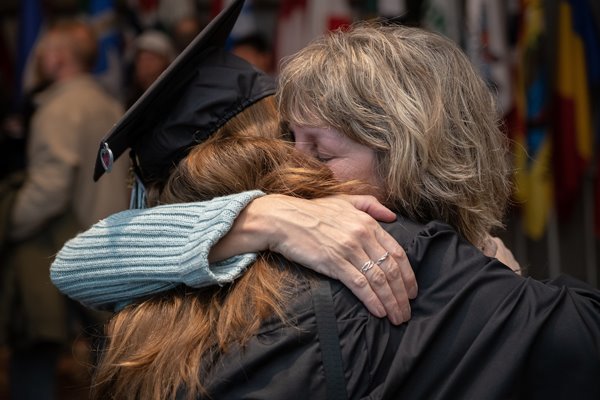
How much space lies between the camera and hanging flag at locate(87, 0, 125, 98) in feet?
19.0

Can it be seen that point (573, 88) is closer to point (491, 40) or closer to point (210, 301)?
point (491, 40)

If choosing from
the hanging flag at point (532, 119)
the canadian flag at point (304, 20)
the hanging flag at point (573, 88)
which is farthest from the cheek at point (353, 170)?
the canadian flag at point (304, 20)

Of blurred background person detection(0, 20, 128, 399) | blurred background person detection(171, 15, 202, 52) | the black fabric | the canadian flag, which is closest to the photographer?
the black fabric

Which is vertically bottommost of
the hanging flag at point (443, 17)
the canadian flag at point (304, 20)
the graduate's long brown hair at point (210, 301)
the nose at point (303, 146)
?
the canadian flag at point (304, 20)

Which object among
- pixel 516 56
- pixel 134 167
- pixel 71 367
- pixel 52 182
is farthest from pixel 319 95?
pixel 71 367

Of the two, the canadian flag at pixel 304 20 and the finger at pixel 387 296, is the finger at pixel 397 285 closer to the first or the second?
the finger at pixel 387 296

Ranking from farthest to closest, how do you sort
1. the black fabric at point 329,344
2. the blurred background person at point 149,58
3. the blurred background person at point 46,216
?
the blurred background person at point 149,58
the blurred background person at point 46,216
the black fabric at point 329,344

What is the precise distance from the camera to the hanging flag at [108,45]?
5777 mm

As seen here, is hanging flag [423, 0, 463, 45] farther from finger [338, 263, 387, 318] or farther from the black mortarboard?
finger [338, 263, 387, 318]

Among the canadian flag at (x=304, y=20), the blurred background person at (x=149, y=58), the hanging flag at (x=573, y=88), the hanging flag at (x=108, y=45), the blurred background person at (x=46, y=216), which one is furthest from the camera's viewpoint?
the hanging flag at (x=108, y=45)

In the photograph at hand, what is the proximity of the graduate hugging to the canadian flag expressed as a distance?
304 centimetres

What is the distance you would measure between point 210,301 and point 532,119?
3.32 metres

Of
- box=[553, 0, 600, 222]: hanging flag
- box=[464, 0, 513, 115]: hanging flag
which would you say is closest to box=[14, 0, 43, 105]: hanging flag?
box=[464, 0, 513, 115]: hanging flag

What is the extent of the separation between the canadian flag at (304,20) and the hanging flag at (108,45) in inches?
38.7
